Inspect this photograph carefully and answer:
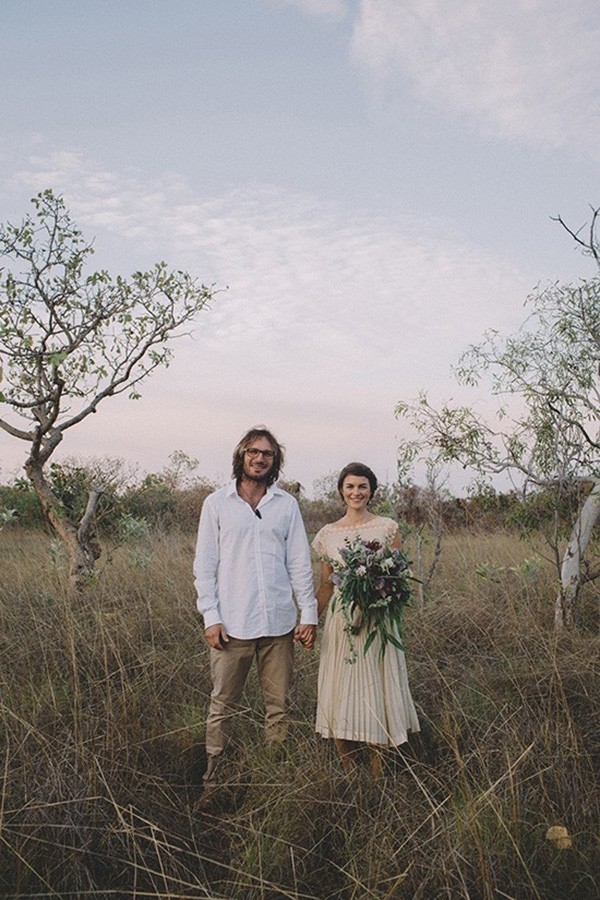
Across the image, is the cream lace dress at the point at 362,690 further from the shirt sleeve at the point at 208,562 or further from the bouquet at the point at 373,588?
the shirt sleeve at the point at 208,562

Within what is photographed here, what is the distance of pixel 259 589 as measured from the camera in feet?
13.5

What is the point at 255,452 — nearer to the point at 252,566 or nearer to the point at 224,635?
the point at 252,566

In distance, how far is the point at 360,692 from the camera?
13.2ft

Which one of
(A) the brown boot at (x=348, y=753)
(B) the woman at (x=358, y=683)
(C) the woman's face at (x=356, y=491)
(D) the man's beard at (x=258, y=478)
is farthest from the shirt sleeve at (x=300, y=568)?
(A) the brown boot at (x=348, y=753)

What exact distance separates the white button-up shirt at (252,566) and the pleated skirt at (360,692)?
246 mm

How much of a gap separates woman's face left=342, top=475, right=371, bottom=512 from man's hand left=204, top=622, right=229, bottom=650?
→ 3.39 ft

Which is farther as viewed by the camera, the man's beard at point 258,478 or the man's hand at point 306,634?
the man's beard at point 258,478

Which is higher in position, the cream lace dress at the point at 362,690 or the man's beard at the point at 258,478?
the man's beard at the point at 258,478

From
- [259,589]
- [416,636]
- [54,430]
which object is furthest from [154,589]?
[259,589]

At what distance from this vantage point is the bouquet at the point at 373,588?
3.91 metres

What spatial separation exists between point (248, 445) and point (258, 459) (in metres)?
0.11

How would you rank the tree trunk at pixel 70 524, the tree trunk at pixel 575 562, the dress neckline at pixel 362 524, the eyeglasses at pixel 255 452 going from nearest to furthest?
the eyeglasses at pixel 255 452 < the dress neckline at pixel 362 524 < the tree trunk at pixel 575 562 < the tree trunk at pixel 70 524

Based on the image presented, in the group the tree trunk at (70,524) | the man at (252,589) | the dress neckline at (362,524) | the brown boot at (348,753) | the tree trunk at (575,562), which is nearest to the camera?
the brown boot at (348,753)

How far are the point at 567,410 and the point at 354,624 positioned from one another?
3844 millimetres
